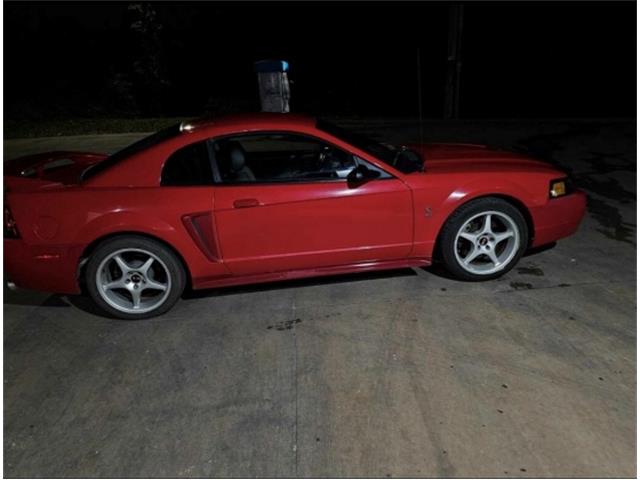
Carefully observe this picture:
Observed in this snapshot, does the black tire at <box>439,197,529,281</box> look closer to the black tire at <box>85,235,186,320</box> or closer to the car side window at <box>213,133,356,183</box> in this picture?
the car side window at <box>213,133,356,183</box>

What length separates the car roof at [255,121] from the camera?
3686 millimetres

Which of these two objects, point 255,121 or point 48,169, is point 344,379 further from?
point 48,169

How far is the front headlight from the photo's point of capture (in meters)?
3.90

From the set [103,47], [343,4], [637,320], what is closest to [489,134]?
[637,320]

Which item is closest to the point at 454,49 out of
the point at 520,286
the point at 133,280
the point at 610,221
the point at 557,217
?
the point at 610,221

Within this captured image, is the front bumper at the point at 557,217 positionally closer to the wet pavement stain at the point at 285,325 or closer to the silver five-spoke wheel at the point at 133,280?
the wet pavement stain at the point at 285,325

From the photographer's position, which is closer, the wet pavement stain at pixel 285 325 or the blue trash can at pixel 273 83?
the wet pavement stain at pixel 285 325

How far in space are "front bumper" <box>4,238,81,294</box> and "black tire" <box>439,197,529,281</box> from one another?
2551 mm

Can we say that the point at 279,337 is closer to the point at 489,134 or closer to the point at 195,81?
the point at 489,134

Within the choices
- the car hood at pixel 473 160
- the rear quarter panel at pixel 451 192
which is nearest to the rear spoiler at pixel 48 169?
the rear quarter panel at pixel 451 192

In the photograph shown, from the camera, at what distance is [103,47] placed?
18.5 meters

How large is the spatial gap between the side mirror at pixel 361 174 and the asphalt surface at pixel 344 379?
84 cm

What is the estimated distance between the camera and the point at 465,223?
3.78 metres

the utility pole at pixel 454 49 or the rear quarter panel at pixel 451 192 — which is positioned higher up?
the utility pole at pixel 454 49
